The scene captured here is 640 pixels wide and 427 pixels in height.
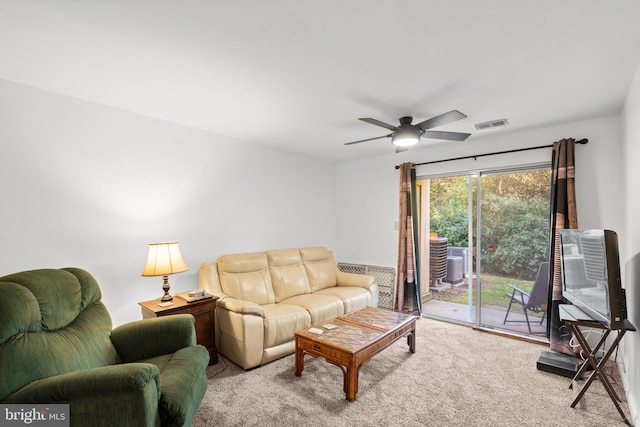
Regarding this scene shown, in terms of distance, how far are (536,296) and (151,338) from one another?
405cm

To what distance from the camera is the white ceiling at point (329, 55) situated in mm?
1542

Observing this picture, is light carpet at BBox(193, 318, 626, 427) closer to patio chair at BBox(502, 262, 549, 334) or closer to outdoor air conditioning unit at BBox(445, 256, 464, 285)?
patio chair at BBox(502, 262, 549, 334)

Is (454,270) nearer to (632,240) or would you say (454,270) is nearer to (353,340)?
(632,240)

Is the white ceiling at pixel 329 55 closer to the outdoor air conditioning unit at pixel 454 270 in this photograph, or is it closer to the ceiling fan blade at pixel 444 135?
the ceiling fan blade at pixel 444 135

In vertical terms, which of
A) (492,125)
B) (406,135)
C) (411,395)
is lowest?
(411,395)

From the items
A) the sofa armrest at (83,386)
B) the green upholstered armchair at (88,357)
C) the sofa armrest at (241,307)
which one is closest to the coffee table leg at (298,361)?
the sofa armrest at (241,307)

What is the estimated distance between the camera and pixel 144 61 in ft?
6.62

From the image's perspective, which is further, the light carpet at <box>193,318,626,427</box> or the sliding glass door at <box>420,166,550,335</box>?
the sliding glass door at <box>420,166,550,335</box>

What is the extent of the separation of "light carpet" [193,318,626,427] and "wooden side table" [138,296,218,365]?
0.72 feet

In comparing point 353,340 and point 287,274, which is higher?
point 287,274

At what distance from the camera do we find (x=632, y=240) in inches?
93.7

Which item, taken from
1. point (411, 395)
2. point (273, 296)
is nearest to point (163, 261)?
point (273, 296)

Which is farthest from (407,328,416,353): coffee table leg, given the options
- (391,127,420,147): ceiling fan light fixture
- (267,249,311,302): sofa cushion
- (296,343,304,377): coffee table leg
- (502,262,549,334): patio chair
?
(391,127,420,147): ceiling fan light fixture

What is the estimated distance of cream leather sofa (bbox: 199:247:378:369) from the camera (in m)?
2.73
